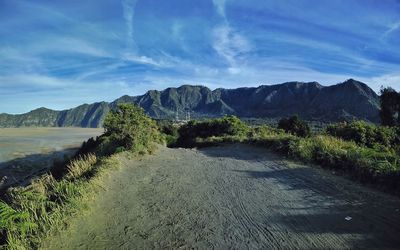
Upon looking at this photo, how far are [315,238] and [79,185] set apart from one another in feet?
19.6

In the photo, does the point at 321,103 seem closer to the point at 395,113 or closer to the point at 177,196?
the point at 395,113

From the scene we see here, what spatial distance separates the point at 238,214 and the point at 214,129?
1230 inches

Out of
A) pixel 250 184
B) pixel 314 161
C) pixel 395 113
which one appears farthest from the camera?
pixel 395 113

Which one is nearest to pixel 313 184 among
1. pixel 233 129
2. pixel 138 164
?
pixel 138 164

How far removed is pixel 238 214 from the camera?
7.95 m

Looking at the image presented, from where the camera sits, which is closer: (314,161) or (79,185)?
(79,185)

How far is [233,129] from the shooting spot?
3638cm

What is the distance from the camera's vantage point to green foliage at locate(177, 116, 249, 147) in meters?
35.8

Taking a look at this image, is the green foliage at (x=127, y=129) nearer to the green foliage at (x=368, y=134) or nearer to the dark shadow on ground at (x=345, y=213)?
the dark shadow on ground at (x=345, y=213)

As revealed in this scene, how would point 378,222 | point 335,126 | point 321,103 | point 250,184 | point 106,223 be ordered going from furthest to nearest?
point 321,103, point 335,126, point 250,184, point 106,223, point 378,222

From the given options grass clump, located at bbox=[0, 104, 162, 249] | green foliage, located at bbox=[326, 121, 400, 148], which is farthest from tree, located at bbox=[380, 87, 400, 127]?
grass clump, located at bbox=[0, 104, 162, 249]

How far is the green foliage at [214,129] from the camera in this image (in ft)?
118

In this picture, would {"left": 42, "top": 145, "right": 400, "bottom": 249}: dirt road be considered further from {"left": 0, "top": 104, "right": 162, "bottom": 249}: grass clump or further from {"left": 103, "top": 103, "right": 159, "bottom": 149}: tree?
{"left": 103, "top": 103, "right": 159, "bottom": 149}: tree

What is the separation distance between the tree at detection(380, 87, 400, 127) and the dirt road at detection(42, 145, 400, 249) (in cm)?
3381
